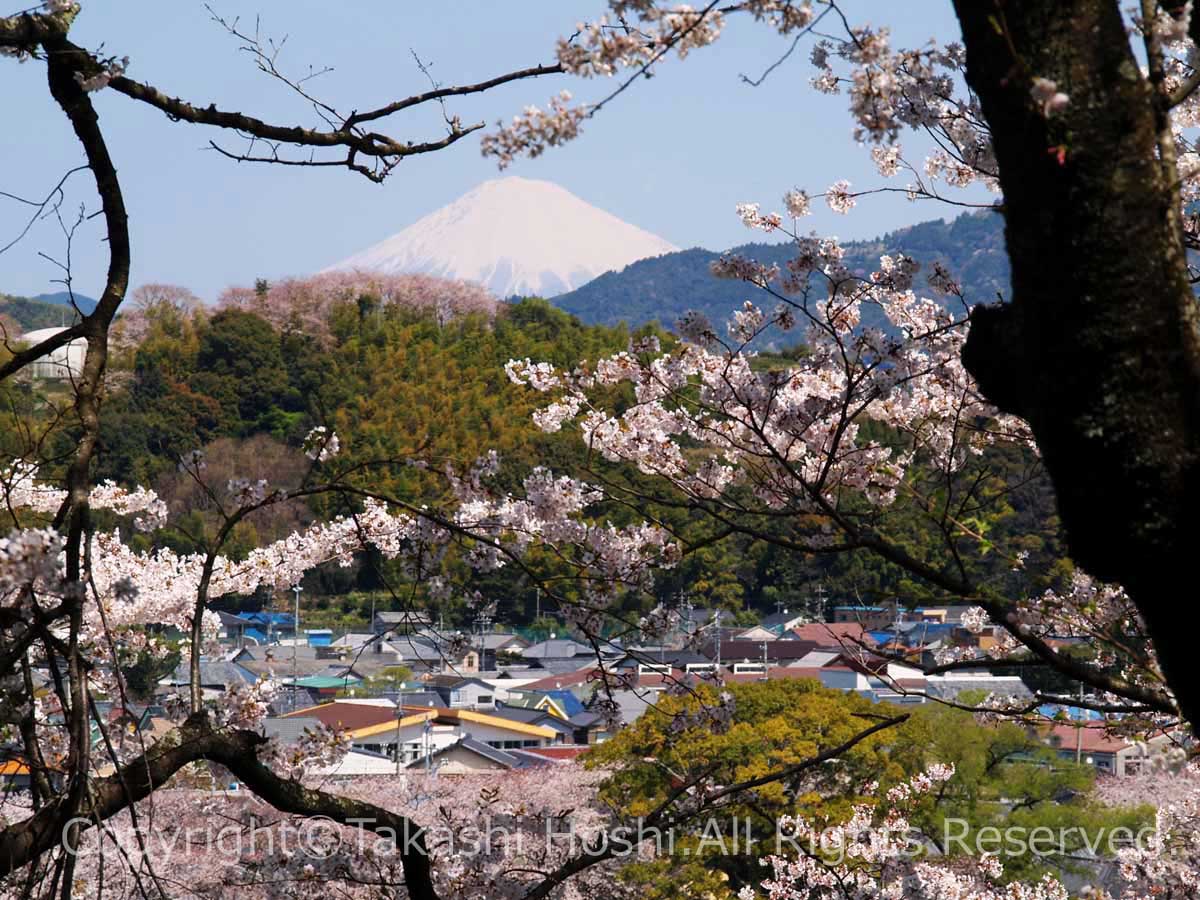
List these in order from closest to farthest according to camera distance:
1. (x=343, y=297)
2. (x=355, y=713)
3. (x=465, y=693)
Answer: (x=355, y=713) → (x=465, y=693) → (x=343, y=297)

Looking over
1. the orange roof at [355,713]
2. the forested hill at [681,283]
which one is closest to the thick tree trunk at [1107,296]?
the orange roof at [355,713]

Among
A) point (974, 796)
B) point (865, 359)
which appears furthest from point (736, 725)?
point (865, 359)

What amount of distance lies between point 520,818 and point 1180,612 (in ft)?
14.2

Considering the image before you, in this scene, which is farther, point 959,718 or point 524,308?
point 524,308

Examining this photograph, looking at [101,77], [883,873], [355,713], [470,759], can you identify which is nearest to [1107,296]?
[101,77]

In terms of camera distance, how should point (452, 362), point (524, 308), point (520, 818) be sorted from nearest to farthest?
point (520, 818)
point (452, 362)
point (524, 308)

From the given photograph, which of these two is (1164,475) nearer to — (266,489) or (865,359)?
(266,489)

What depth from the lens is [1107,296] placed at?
2.92ft

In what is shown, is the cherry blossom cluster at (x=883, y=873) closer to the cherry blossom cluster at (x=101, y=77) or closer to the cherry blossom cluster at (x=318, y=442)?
the cherry blossom cluster at (x=318, y=442)

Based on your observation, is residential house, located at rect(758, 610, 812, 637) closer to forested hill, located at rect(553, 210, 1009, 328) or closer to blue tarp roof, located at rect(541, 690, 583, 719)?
blue tarp roof, located at rect(541, 690, 583, 719)

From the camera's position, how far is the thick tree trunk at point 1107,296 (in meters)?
0.89

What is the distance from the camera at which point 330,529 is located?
17.8 ft

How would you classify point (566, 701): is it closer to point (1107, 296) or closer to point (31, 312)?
point (1107, 296)

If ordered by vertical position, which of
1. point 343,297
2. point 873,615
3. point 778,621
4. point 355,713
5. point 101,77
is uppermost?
point 343,297
